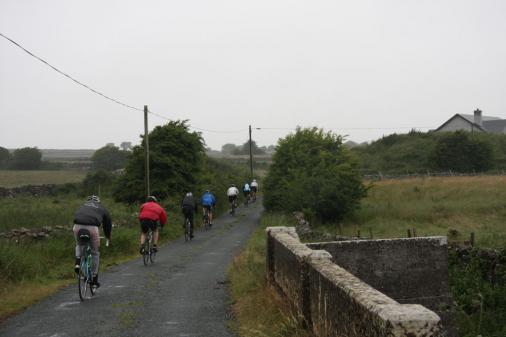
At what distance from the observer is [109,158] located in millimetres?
87812

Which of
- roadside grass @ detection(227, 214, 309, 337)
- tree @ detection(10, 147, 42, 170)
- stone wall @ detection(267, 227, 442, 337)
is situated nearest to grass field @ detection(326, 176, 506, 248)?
roadside grass @ detection(227, 214, 309, 337)

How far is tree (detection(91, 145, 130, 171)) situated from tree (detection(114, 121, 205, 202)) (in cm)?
5793

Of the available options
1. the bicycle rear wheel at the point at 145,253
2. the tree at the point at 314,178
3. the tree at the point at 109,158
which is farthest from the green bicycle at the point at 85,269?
the tree at the point at 109,158

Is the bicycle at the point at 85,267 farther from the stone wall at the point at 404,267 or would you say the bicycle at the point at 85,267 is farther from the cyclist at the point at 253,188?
the cyclist at the point at 253,188

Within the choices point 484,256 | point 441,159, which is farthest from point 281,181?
point 441,159

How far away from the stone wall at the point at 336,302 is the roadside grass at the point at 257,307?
19cm

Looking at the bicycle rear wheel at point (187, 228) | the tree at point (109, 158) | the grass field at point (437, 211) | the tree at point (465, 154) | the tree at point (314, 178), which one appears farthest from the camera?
the tree at point (109, 158)

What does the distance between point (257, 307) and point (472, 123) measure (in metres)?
89.9

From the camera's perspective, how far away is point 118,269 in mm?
13461

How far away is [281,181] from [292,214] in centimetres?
348

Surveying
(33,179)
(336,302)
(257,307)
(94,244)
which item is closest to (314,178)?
(94,244)

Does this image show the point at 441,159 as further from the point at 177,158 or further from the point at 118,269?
the point at 118,269

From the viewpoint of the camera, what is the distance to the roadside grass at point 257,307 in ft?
22.4

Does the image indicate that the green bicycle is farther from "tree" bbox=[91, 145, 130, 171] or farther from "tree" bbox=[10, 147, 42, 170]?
"tree" bbox=[91, 145, 130, 171]
